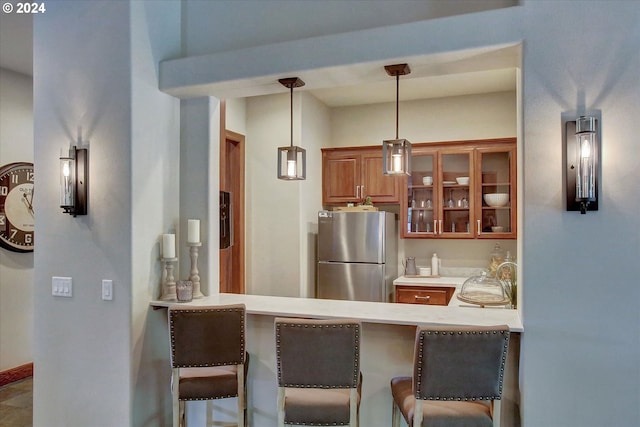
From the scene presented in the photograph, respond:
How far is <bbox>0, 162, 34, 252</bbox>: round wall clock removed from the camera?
3918mm

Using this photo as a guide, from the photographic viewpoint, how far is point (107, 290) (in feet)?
8.23

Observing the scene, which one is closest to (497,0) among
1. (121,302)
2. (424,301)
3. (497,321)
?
(497,321)

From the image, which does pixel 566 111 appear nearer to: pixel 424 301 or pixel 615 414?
pixel 615 414

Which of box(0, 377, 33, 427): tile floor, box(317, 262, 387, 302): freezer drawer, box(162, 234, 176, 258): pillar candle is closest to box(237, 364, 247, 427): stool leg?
box(162, 234, 176, 258): pillar candle

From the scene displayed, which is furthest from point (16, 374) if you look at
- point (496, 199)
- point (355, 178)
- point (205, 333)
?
point (496, 199)

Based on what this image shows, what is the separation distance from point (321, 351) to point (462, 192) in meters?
3.24

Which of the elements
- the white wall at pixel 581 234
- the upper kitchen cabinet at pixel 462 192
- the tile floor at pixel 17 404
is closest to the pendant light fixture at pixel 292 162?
the white wall at pixel 581 234

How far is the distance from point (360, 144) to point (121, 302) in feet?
11.3

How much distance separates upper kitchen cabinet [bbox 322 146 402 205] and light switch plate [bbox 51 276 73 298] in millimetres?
2979

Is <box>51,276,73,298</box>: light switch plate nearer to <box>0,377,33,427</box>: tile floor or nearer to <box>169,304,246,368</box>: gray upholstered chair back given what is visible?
<box>169,304,246,368</box>: gray upholstered chair back

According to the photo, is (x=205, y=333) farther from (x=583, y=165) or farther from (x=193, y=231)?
(x=583, y=165)

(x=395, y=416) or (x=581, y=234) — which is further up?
(x=581, y=234)

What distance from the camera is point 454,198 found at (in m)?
4.62

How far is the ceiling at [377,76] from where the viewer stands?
7.39 ft
